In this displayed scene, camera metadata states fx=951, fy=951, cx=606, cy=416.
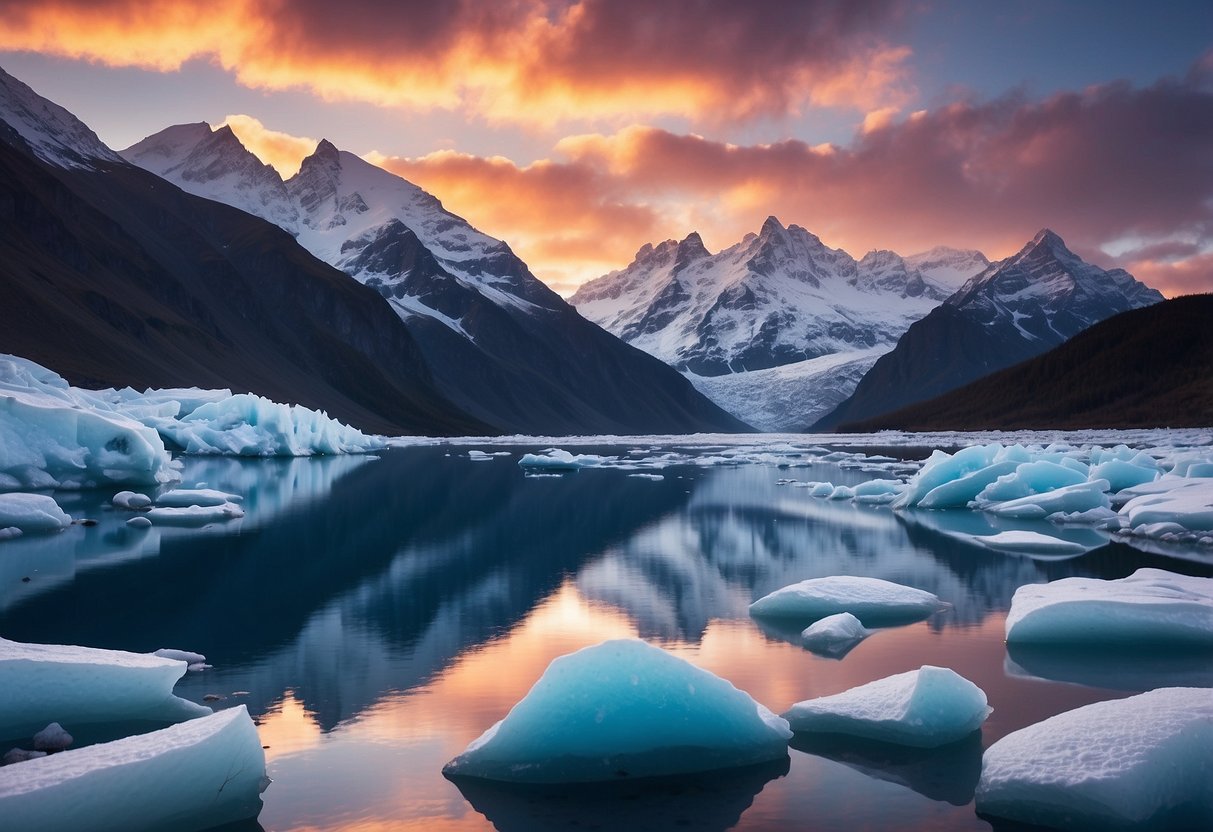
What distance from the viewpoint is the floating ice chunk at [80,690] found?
31.9 ft

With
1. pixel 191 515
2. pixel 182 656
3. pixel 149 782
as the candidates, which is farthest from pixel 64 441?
pixel 149 782

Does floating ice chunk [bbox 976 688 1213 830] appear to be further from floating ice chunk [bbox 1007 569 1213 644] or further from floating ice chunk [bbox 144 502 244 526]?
floating ice chunk [bbox 144 502 244 526]

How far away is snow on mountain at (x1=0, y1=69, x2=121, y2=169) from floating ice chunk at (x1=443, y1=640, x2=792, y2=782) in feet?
595

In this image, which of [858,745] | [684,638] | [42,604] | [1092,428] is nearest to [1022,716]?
[858,745]

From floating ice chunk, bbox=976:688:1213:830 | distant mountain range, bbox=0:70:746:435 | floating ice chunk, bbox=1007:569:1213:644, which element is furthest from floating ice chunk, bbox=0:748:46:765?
distant mountain range, bbox=0:70:746:435

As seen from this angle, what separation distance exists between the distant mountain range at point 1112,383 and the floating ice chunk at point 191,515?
112981mm

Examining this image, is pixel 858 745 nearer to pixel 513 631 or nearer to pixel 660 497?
pixel 513 631

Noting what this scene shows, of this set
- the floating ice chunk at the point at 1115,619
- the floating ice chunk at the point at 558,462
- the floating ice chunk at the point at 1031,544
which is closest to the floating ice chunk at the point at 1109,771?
the floating ice chunk at the point at 1115,619

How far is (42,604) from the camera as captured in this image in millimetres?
16062

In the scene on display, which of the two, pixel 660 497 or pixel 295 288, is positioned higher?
pixel 295 288

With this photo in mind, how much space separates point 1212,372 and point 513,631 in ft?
450

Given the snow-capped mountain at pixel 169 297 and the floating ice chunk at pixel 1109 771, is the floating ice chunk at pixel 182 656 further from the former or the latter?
the snow-capped mountain at pixel 169 297

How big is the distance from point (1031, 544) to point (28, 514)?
25.7 m

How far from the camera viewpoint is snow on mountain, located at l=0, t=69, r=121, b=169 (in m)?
164
